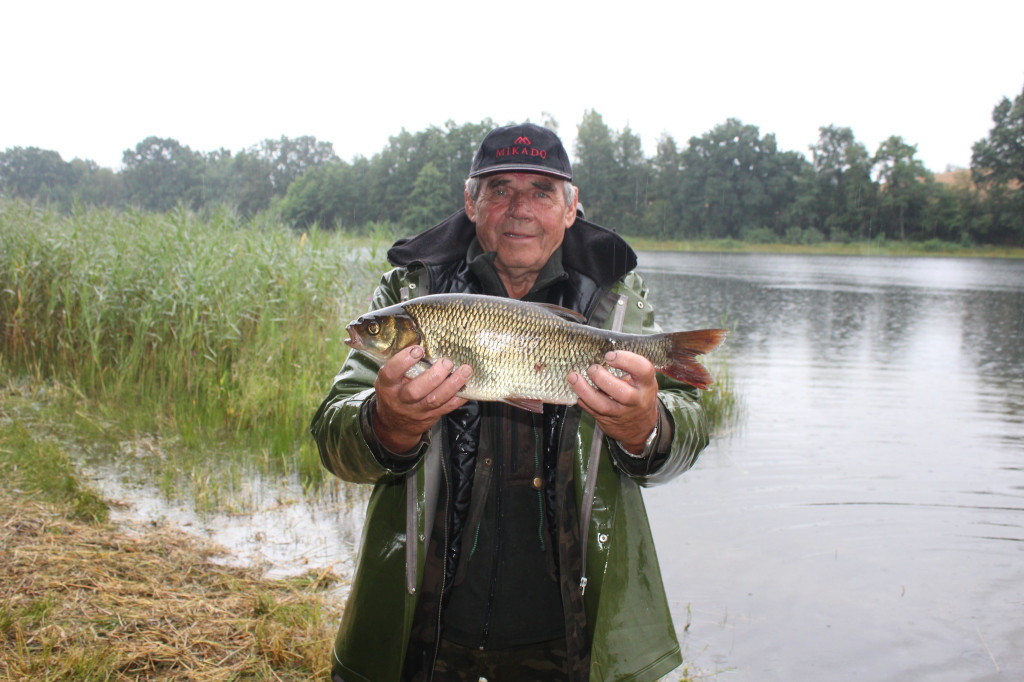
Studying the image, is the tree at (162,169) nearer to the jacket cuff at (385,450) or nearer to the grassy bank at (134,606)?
the grassy bank at (134,606)

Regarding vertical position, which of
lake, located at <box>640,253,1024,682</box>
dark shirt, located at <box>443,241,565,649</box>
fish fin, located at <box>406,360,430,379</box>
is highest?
fish fin, located at <box>406,360,430,379</box>

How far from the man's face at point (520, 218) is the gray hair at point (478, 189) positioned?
0.6 inches

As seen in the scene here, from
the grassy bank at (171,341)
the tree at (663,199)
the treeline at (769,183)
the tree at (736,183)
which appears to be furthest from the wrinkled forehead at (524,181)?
the tree at (736,183)

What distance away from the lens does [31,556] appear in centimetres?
361

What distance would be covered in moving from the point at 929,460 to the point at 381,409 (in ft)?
27.3

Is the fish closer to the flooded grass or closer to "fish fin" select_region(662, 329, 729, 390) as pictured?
"fish fin" select_region(662, 329, 729, 390)

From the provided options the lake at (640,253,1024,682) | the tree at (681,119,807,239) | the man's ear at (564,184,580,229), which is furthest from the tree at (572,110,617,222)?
the man's ear at (564,184,580,229)

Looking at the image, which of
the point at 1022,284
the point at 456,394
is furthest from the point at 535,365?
the point at 1022,284

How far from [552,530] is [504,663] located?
1.57 feet

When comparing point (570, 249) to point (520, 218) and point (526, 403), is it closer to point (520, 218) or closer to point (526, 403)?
point (520, 218)

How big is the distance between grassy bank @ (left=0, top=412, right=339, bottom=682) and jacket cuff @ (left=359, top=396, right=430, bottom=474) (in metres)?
1.52

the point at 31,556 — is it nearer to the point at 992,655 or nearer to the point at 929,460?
the point at 992,655

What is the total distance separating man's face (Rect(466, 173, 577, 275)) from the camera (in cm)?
246

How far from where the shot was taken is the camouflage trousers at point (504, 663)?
2.36m
